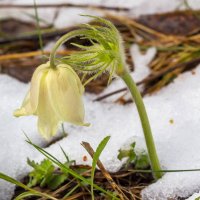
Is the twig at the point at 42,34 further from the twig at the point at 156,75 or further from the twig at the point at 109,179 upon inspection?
the twig at the point at 109,179

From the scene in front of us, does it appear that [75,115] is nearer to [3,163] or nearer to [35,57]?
[3,163]

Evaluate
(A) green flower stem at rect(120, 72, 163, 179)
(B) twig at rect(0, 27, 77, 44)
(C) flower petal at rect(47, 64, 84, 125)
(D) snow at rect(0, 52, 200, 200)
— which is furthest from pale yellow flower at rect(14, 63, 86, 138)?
(B) twig at rect(0, 27, 77, 44)

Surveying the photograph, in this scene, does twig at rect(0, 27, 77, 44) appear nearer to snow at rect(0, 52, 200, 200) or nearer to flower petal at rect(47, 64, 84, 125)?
snow at rect(0, 52, 200, 200)

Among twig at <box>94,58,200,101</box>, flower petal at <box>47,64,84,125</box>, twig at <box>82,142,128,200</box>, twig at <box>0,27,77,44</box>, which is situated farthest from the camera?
twig at <box>0,27,77,44</box>

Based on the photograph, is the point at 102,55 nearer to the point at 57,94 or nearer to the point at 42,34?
the point at 57,94

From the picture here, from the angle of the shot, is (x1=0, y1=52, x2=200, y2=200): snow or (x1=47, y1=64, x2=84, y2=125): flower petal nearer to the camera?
(x1=47, y1=64, x2=84, y2=125): flower petal

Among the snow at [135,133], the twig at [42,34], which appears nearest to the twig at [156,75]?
the snow at [135,133]

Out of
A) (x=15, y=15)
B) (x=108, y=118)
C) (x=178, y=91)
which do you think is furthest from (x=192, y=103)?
(x=15, y=15)

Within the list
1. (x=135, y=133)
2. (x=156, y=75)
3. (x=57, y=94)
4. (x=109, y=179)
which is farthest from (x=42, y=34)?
(x=57, y=94)
